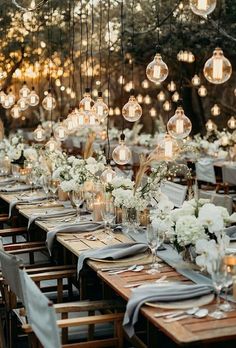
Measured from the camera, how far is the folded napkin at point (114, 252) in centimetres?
434

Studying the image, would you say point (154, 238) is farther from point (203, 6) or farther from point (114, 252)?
point (203, 6)

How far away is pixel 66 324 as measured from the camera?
3707mm

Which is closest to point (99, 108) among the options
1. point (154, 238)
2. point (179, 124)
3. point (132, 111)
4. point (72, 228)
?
point (132, 111)

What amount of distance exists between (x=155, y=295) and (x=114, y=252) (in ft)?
2.95

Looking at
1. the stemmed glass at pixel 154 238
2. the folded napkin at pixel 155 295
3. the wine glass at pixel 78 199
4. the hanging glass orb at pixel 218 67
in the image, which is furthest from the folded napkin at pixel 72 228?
the folded napkin at pixel 155 295

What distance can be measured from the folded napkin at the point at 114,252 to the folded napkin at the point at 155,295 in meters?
0.73

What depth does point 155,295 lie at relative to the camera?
3498 mm

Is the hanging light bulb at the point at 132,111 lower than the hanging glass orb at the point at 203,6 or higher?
lower

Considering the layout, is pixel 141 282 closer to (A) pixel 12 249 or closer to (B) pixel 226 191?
(A) pixel 12 249

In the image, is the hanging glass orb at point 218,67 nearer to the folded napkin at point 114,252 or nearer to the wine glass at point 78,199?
the folded napkin at point 114,252

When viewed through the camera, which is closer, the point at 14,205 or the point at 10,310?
the point at 10,310

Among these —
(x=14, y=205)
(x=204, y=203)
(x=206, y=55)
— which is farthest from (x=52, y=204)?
(x=206, y=55)

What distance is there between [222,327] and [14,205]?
13.0 feet

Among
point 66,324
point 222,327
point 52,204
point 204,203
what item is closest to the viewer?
point 222,327
